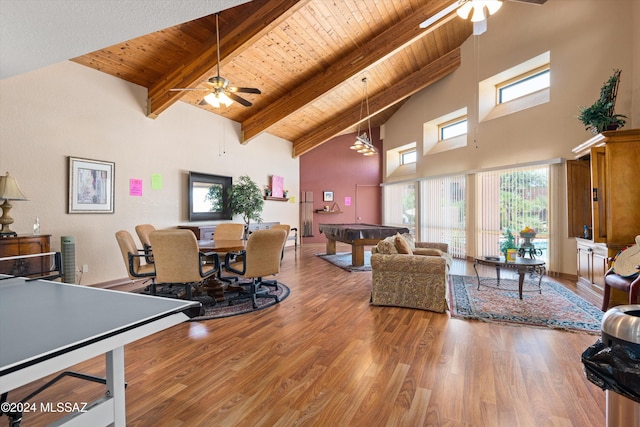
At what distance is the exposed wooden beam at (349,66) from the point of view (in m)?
5.27

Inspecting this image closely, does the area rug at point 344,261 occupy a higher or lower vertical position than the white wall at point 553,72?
lower

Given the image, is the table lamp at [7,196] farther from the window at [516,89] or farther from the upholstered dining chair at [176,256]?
the window at [516,89]

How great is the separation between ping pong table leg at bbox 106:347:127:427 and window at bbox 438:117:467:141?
25.7 ft

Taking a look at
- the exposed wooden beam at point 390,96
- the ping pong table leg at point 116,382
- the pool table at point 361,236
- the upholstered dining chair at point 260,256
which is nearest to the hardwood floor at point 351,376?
the upholstered dining chair at point 260,256

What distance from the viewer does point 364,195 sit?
1102 cm

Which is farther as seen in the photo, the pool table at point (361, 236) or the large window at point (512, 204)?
the pool table at point (361, 236)

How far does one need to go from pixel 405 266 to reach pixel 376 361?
1.43 meters

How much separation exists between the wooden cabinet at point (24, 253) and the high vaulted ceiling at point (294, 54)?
262cm

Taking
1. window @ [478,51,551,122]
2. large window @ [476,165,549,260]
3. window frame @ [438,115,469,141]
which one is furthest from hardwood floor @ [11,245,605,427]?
window frame @ [438,115,469,141]

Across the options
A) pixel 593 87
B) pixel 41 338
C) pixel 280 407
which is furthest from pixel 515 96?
pixel 41 338

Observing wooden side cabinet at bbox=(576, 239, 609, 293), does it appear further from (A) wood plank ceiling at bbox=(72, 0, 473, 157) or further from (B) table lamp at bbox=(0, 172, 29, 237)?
(B) table lamp at bbox=(0, 172, 29, 237)

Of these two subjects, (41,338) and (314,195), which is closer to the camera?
(41,338)

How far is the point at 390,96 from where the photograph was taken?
7934 millimetres

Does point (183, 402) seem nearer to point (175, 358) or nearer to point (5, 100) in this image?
point (175, 358)
